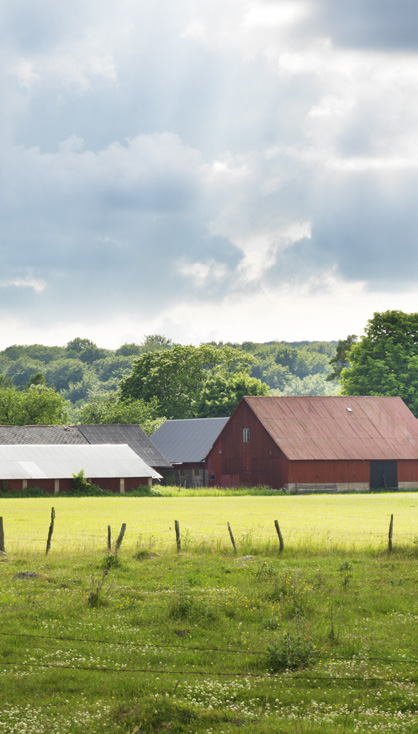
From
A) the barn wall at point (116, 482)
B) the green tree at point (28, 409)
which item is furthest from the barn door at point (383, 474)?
the green tree at point (28, 409)

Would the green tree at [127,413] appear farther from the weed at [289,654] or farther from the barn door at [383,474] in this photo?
the weed at [289,654]

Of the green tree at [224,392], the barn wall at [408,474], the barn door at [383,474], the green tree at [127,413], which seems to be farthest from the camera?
the green tree at [127,413]

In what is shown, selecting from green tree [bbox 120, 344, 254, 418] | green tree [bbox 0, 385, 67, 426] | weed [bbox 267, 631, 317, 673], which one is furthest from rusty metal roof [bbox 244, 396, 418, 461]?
weed [bbox 267, 631, 317, 673]

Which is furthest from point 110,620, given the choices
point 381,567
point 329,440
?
point 329,440

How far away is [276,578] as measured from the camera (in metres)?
20.9

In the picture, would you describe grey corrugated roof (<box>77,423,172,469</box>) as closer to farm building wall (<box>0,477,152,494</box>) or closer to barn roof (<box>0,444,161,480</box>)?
barn roof (<box>0,444,161,480</box>)

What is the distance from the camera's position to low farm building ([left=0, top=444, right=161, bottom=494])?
76812mm

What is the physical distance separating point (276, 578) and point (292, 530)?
54.6 ft

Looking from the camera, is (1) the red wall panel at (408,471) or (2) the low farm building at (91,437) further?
(2) the low farm building at (91,437)

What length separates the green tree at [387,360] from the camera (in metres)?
108

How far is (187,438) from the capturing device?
103938mm

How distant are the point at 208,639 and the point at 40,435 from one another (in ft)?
257

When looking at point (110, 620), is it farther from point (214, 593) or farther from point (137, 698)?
point (137, 698)

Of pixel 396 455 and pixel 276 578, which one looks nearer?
pixel 276 578
